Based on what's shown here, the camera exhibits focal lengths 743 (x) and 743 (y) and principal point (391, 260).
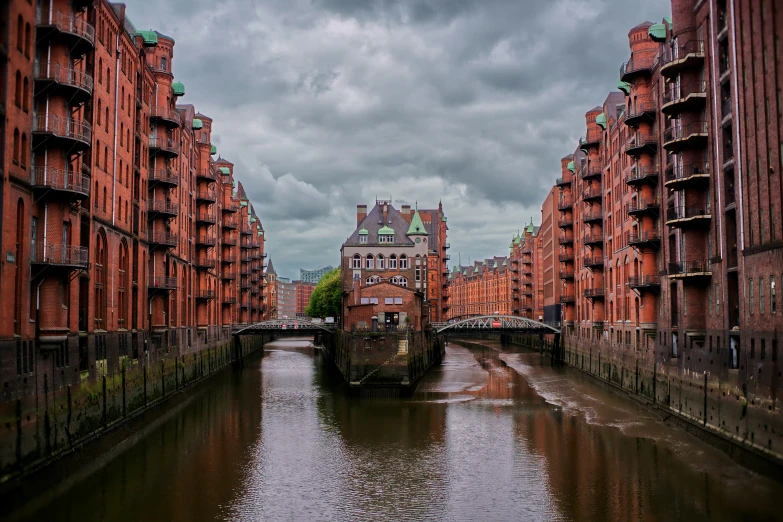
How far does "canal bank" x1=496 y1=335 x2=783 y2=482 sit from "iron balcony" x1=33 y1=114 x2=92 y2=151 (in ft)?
86.0

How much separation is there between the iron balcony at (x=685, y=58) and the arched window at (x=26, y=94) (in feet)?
90.0

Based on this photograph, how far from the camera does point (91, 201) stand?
3403cm

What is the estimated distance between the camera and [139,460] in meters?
29.0

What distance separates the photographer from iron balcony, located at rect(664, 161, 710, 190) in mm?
34125

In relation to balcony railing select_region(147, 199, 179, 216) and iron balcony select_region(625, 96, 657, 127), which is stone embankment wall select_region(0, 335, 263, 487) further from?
iron balcony select_region(625, 96, 657, 127)

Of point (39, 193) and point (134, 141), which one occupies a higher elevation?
point (134, 141)

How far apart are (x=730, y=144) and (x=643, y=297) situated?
1449 centimetres

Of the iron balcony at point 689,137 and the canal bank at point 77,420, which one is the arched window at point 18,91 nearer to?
the canal bank at point 77,420

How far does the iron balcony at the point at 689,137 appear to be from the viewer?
34031 millimetres

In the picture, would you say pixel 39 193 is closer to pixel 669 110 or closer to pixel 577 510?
pixel 577 510

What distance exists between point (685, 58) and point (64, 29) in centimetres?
2651

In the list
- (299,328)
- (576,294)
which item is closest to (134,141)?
(299,328)

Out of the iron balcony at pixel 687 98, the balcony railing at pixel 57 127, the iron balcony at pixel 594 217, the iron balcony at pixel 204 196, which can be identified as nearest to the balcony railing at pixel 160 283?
the iron balcony at pixel 204 196

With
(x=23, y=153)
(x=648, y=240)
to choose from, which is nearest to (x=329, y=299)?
(x=648, y=240)
